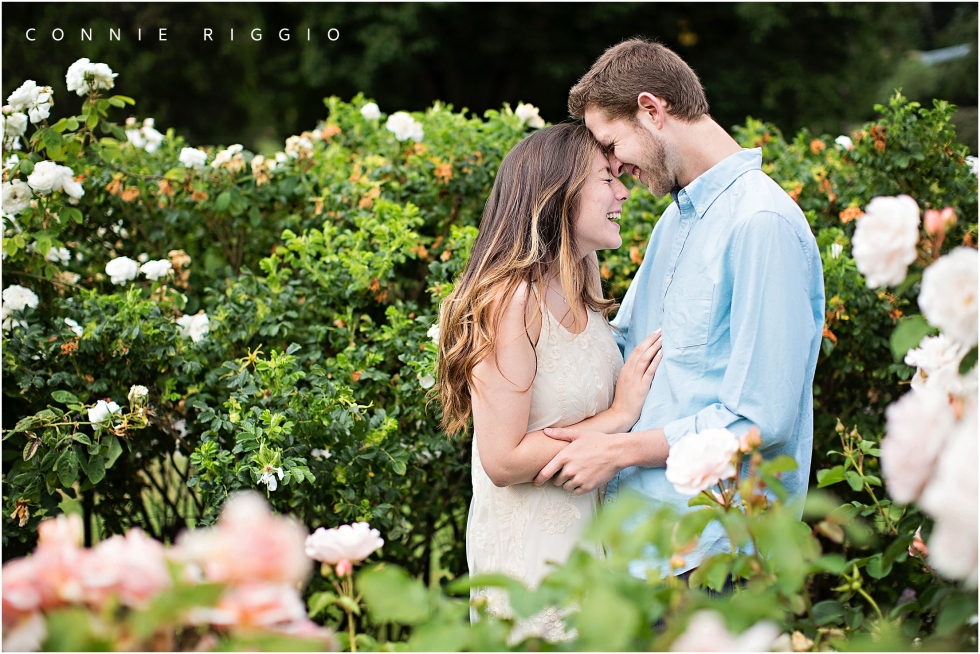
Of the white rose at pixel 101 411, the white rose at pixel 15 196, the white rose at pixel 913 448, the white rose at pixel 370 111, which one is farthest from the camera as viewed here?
the white rose at pixel 370 111

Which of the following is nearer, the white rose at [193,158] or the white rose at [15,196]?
the white rose at [15,196]

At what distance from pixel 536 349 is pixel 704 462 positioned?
3.06 ft

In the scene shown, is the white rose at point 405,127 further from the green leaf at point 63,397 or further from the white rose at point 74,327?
the green leaf at point 63,397

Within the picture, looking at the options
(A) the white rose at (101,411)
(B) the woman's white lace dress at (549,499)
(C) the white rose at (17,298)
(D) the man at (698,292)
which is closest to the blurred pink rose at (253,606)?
(D) the man at (698,292)

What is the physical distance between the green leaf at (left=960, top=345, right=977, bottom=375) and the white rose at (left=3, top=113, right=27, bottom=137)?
2694 mm

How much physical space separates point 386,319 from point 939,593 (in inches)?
84.2

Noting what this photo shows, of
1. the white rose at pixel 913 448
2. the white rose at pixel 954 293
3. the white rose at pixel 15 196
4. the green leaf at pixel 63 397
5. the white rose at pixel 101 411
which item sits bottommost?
the white rose at pixel 913 448

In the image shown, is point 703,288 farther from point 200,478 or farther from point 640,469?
point 200,478

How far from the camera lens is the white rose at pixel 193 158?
3152mm

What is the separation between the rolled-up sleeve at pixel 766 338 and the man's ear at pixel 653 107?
39 cm

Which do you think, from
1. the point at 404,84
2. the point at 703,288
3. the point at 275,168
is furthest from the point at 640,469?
the point at 404,84

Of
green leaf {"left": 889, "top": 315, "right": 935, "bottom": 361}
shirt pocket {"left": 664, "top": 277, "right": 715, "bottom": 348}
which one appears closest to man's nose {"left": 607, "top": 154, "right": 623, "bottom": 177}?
shirt pocket {"left": 664, "top": 277, "right": 715, "bottom": 348}

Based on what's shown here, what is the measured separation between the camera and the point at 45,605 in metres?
0.83

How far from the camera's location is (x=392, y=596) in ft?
3.02
